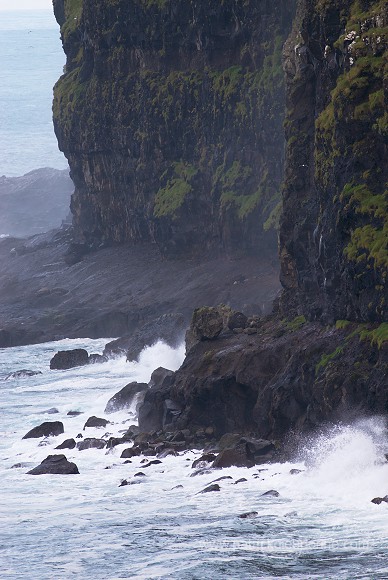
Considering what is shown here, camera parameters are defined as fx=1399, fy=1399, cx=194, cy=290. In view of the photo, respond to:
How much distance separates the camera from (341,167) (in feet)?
179

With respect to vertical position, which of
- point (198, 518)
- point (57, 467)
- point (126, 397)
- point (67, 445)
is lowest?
point (126, 397)

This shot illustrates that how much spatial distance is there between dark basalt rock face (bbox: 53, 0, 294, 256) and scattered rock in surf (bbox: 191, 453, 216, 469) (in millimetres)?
45623

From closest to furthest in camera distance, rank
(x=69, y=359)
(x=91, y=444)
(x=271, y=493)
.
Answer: (x=271, y=493)
(x=91, y=444)
(x=69, y=359)

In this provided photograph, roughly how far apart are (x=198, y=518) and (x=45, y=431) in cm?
2145

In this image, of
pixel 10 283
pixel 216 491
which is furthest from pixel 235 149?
pixel 216 491

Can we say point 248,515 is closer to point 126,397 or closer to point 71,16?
point 126,397

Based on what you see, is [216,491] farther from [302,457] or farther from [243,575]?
[243,575]

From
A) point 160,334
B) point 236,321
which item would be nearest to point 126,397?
point 236,321

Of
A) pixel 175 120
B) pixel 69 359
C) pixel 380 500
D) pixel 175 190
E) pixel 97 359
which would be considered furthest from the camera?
pixel 175 120

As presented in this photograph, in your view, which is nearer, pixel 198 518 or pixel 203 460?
pixel 198 518

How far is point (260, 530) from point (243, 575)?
4730 millimetres

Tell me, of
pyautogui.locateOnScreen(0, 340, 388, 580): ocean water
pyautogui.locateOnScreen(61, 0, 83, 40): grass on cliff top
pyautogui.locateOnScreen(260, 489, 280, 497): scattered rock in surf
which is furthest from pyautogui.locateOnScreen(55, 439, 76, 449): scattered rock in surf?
pyautogui.locateOnScreen(61, 0, 83, 40): grass on cliff top

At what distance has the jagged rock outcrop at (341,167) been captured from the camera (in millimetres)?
52125

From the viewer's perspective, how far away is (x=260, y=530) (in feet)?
143
